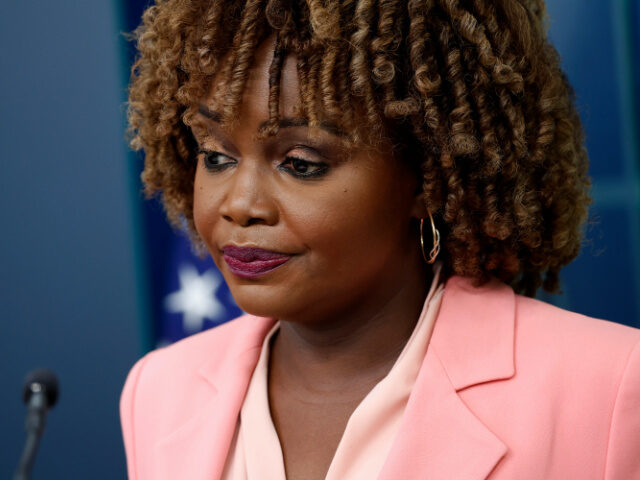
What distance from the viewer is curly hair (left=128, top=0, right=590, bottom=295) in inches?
49.8

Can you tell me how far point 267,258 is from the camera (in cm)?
129

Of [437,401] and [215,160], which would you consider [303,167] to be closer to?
[215,160]

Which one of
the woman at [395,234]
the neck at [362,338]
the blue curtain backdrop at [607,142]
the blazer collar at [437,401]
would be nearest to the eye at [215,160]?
the woman at [395,234]

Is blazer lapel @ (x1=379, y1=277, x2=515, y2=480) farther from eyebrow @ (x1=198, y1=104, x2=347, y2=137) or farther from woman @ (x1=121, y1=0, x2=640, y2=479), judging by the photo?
eyebrow @ (x1=198, y1=104, x2=347, y2=137)

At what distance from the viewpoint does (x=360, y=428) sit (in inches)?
52.0

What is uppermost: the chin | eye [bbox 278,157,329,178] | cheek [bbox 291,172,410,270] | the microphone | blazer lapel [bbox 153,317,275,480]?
eye [bbox 278,157,329,178]

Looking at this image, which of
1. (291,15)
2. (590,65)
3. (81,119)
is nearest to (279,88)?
(291,15)

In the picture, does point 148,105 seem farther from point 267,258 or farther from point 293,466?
point 293,466

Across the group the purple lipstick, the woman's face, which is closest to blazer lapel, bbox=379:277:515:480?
the woman's face

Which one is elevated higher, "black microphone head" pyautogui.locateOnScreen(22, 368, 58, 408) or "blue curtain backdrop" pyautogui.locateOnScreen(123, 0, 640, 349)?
"blue curtain backdrop" pyautogui.locateOnScreen(123, 0, 640, 349)

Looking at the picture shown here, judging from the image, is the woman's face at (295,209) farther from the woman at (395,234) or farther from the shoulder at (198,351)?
the shoulder at (198,351)

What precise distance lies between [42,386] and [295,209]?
521 millimetres

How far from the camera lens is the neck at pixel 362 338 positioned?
1.42m

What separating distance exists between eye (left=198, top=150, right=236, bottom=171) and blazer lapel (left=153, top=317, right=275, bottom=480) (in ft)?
1.34
